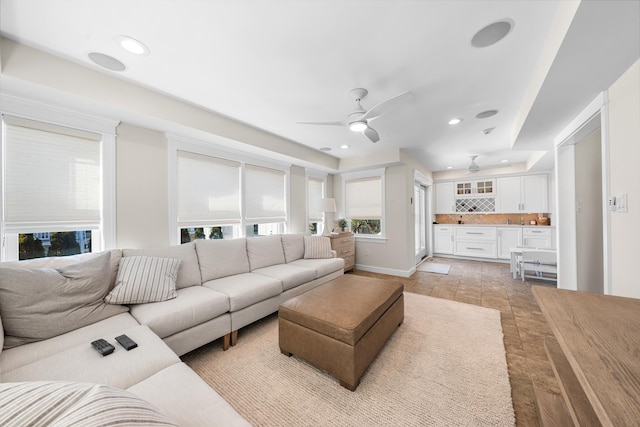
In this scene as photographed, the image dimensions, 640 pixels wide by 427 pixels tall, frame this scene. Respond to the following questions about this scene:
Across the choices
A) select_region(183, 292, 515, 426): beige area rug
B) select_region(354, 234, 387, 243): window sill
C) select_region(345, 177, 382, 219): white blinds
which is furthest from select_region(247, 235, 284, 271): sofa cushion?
select_region(345, 177, 382, 219): white blinds

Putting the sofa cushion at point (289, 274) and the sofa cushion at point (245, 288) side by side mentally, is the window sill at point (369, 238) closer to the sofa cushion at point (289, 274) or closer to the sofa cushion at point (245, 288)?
the sofa cushion at point (289, 274)

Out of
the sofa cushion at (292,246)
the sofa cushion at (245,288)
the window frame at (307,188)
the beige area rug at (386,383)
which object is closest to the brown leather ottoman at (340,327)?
the beige area rug at (386,383)

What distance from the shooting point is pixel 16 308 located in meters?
1.46

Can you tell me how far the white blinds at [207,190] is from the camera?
3.07m

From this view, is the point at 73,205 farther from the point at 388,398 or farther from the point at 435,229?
the point at 435,229

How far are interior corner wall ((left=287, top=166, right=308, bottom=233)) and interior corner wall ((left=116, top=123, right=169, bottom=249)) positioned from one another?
2194mm

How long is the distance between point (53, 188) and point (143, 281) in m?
1.25

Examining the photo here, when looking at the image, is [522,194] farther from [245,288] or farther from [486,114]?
[245,288]

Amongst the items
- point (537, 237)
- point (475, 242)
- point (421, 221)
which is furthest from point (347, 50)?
point (537, 237)

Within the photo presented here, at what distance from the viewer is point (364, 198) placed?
530 cm

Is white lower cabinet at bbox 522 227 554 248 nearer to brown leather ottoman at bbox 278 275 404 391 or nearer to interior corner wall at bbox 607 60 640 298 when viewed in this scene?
interior corner wall at bbox 607 60 640 298

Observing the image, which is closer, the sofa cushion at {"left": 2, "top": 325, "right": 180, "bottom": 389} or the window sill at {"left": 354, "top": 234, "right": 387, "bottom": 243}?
the sofa cushion at {"left": 2, "top": 325, "right": 180, "bottom": 389}

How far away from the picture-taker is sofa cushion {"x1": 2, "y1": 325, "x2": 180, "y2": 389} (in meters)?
1.14

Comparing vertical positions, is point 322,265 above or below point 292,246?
below
